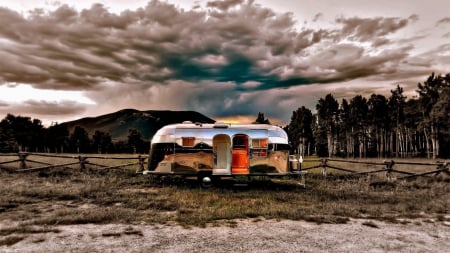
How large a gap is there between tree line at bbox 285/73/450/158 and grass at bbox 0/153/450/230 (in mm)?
38857

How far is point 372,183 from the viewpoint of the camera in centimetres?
1459

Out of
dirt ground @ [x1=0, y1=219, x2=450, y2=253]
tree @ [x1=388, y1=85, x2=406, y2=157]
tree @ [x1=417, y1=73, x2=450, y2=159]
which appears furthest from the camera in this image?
tree @ [x1=388, y1=85, x2=406, y2=157]

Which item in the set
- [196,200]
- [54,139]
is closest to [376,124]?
[196,200]

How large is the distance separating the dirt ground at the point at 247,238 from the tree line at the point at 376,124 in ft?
146

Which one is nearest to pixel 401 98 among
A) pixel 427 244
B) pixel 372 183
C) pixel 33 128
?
pixel 372 183

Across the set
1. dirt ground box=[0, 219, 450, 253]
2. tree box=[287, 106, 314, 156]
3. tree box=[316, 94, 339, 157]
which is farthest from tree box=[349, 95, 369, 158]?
dirt ground box=[0, 219, 450, 253]

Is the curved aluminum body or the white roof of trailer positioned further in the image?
the white roof of trailer

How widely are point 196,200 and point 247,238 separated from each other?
160 inches

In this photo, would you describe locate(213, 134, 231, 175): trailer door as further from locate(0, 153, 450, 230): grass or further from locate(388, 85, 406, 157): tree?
locate(388, 85, 406, 157): tree

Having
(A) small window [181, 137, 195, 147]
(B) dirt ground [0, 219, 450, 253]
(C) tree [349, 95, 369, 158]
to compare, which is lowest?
(B) dirt ground [0, 219, 450, 253]

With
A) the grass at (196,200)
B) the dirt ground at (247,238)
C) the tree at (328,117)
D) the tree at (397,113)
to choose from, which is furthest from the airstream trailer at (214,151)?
the tree at (328,117)

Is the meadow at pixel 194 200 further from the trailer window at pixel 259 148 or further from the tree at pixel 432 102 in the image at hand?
the tree at pixel 432 102

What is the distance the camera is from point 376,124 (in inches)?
2441

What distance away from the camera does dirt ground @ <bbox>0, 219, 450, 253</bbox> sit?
19.0ft
